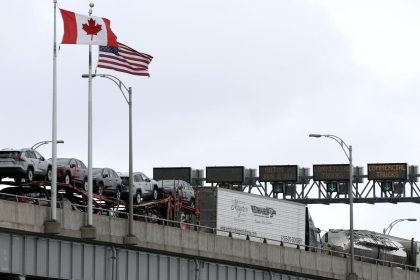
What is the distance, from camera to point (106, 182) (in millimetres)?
80625

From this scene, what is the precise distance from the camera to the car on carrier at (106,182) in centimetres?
7981

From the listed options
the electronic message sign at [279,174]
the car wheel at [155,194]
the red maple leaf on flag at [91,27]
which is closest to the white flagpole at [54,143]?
the red maple leaf on flag at [91,27]

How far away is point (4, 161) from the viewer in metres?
73.1

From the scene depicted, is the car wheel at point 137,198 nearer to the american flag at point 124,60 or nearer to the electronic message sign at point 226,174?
the american flag at point 124,60

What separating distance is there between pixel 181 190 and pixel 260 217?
5.22 meters

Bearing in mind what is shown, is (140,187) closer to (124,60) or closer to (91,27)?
(124,60)

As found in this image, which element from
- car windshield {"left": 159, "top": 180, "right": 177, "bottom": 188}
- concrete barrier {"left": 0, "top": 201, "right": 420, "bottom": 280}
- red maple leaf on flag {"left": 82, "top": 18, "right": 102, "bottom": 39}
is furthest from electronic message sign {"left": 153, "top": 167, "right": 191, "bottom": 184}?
red maple leaf on flag {"left": 82, "top": 18, "right": 102, "bottom": 39}

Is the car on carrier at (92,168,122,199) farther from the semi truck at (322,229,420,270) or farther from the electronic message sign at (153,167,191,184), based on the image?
the electronic message sign at (153,167,191,184)

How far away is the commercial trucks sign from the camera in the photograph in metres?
85.2

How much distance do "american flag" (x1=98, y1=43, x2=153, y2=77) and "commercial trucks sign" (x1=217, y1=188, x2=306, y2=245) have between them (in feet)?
51.4

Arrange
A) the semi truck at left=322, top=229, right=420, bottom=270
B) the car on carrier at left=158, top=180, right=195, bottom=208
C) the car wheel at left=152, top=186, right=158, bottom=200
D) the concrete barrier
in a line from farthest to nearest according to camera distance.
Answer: the semi truck at left=322, top=229, right=420, bottom=270
the car on carrier at left=158, top=180, right=195, bottom=208
the car wheel at left=152, top=186, right=158, bottom=200
the concrete barrier

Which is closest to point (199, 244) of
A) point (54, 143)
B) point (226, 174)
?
point (54, 143)

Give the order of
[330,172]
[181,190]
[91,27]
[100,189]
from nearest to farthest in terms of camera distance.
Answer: [91,27], [100,189], [181,190], [330,172]

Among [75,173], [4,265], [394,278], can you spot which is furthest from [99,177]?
[394,278]
